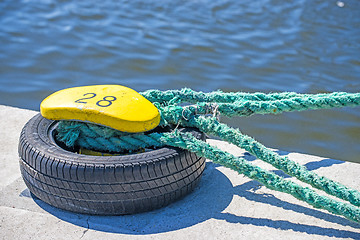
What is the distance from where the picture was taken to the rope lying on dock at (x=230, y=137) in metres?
2.52

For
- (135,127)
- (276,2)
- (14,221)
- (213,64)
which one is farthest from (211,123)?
(276,2)

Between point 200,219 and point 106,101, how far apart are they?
916 millimetres

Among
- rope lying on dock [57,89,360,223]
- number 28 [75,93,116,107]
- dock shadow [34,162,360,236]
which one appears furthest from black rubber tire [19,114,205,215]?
number 28 [75,93,116,107]

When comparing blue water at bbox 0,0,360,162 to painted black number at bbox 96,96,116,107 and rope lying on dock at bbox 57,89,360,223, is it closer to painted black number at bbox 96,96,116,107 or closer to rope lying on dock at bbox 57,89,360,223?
rope lying on dock at bbox 57,89,360,223

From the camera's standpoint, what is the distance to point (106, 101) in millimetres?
2662

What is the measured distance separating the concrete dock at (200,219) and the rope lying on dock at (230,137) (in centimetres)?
18

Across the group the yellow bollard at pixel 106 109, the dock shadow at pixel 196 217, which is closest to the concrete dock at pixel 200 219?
the dock shadow at pixel 196 217

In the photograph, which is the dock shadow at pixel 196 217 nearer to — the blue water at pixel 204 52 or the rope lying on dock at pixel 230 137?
the rope lying on dock at pixel 230 137

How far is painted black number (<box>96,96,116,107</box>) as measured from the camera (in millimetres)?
2621

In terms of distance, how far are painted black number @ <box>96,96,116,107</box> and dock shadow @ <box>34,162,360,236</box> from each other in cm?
67

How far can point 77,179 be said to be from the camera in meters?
2.41

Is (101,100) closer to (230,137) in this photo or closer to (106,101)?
(106,101)

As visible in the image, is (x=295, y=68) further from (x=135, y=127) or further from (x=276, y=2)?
(x=135, y=127)

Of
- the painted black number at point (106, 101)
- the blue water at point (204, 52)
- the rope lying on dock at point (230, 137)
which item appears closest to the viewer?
the rope lying on dock at point (230, 137)
